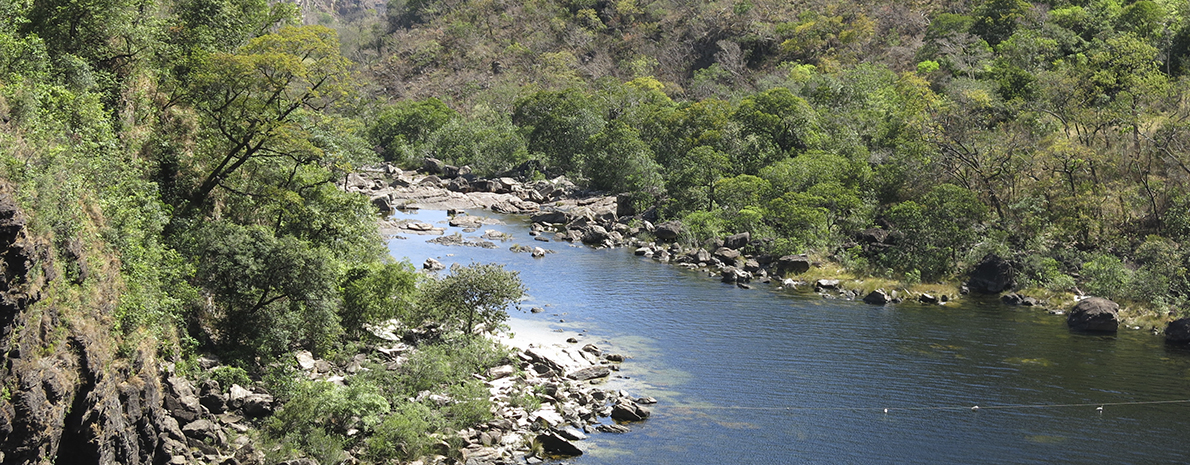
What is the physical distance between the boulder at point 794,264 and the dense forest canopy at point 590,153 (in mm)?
1707

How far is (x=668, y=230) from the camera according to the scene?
64312 millimetres

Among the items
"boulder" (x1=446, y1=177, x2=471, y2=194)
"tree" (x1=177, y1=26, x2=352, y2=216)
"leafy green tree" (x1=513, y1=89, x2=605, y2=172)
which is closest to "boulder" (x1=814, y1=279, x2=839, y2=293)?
"tree" (x1=177, y1=26, x2=352, y2=216)

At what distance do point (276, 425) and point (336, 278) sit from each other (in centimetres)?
764

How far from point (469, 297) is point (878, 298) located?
82.3ft

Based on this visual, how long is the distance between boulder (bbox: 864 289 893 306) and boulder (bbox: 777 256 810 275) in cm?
599

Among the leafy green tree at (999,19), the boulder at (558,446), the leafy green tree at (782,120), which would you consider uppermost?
the leafy green tree at (999,19)

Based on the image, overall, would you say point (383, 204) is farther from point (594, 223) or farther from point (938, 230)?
point (938, 230)

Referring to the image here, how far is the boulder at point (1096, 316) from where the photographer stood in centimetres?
4194

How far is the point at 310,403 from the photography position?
23.7 metres

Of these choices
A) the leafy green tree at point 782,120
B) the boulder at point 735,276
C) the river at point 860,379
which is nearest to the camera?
the river at point 860,379

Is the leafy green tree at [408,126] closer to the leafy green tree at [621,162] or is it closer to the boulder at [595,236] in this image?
the leafy green tree at [621,162]

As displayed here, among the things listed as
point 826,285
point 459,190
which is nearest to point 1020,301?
point 826,285

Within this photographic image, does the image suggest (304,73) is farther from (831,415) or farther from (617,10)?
(617,10)

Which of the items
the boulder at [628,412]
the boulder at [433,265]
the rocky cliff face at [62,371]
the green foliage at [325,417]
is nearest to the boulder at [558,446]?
the boulder at [628,412]
